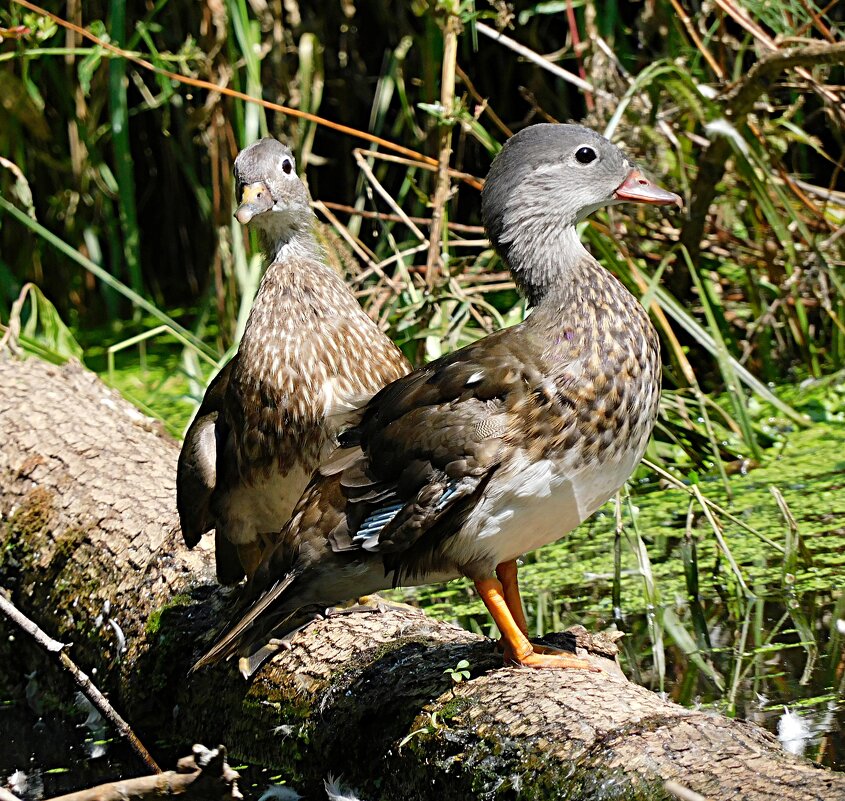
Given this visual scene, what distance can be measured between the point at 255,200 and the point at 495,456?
3.86ft

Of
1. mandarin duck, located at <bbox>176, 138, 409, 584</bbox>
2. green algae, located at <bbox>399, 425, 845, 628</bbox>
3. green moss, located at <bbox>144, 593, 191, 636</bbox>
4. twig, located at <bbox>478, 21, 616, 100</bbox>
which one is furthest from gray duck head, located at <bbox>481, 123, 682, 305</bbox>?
twig, located at <bbox>478, 21, 616, 100</bbox>

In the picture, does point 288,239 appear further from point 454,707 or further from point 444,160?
point 454,707

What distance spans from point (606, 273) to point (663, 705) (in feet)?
2.91

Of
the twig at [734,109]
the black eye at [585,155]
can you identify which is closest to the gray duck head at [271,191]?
the black eye at [585,155]

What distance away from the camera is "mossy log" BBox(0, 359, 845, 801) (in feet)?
6.47

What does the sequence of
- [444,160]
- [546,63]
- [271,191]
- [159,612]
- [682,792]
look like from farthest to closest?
[546,63]
[444,160]
[271,191]
[159,612]
[682,792]

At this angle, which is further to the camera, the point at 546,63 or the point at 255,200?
the point at 546,63

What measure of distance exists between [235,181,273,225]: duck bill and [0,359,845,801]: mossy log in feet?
2.69

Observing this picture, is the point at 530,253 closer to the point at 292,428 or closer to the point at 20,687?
the point at 292,428

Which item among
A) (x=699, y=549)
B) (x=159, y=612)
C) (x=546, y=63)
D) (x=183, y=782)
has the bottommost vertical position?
(x=699, y=549)

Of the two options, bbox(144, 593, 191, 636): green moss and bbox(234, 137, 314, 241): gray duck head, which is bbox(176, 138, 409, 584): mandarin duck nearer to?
bbox(234, 137, 314, 241): gray duck head

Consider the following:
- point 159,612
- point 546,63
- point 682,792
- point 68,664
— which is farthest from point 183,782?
point 546,63

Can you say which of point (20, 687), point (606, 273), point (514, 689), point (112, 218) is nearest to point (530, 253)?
point (606, 273)

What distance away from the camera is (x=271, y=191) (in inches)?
127
